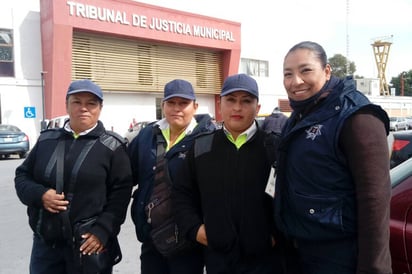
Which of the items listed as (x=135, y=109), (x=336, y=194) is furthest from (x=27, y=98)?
(x=336, y=194)

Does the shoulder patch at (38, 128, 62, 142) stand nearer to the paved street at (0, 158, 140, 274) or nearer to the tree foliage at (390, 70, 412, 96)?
the paved street at (0, 158, 140, 274)

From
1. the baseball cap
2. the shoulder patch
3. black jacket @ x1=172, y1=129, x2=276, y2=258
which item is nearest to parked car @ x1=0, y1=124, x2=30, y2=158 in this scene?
the shoulder patch

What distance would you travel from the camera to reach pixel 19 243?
5.02m

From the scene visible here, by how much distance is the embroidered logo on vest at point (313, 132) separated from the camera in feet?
6.09

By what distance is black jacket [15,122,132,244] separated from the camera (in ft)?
8.36

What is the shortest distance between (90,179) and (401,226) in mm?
1862

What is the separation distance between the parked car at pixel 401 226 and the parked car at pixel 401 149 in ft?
11.6

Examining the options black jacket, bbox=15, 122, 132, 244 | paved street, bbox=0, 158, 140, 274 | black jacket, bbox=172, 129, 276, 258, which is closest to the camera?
black jacket, bbox=172, 129, 276, 258

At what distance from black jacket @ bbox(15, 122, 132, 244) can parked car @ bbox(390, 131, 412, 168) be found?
4.21 m

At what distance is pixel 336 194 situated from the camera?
1816 mm

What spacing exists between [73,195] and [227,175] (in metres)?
1.02

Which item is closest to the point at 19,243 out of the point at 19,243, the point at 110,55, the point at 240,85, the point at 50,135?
the point at 19,243

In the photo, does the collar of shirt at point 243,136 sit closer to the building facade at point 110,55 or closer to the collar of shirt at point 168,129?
the collar of shirt at point 168,129

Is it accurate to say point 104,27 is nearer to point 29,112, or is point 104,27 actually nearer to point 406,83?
point 29,112
